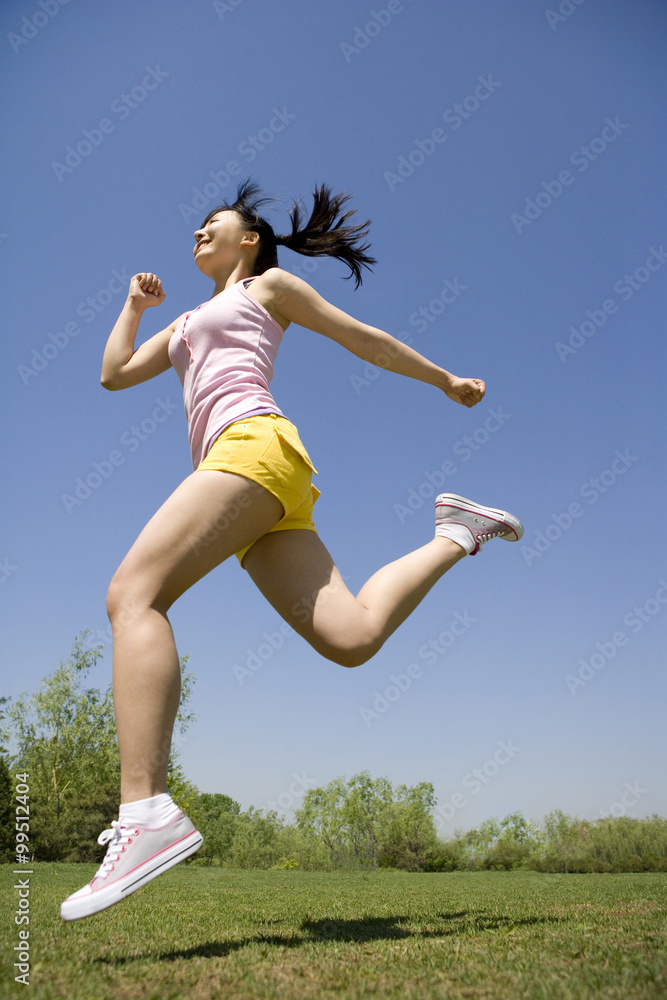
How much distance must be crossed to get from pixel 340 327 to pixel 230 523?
3.29 ft

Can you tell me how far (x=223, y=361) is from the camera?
7.83 ft

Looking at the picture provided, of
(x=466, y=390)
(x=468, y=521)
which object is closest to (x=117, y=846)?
(x=468, y=521)

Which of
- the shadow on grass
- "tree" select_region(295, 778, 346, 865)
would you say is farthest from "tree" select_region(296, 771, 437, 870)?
the shadow on grass

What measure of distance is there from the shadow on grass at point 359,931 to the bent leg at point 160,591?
1.90 ft

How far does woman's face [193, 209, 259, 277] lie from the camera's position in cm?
289

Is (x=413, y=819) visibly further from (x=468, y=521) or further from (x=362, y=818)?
(x=468, y=521)

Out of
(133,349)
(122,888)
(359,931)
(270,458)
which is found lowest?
(359,931)

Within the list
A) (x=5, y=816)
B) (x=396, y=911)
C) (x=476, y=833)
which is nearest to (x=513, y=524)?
(x=396, y=911)

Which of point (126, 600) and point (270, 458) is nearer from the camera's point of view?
point (126, 600)

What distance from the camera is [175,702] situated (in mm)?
1894

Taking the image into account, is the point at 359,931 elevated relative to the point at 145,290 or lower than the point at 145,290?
lower

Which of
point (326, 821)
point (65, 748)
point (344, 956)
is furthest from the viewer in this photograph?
point (326, 821)

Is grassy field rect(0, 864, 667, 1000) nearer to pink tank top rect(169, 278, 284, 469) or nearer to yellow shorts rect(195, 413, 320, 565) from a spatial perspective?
yellow shorts rect(195, 413, 320, 565)

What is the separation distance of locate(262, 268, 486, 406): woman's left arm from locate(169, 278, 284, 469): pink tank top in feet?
0.32
